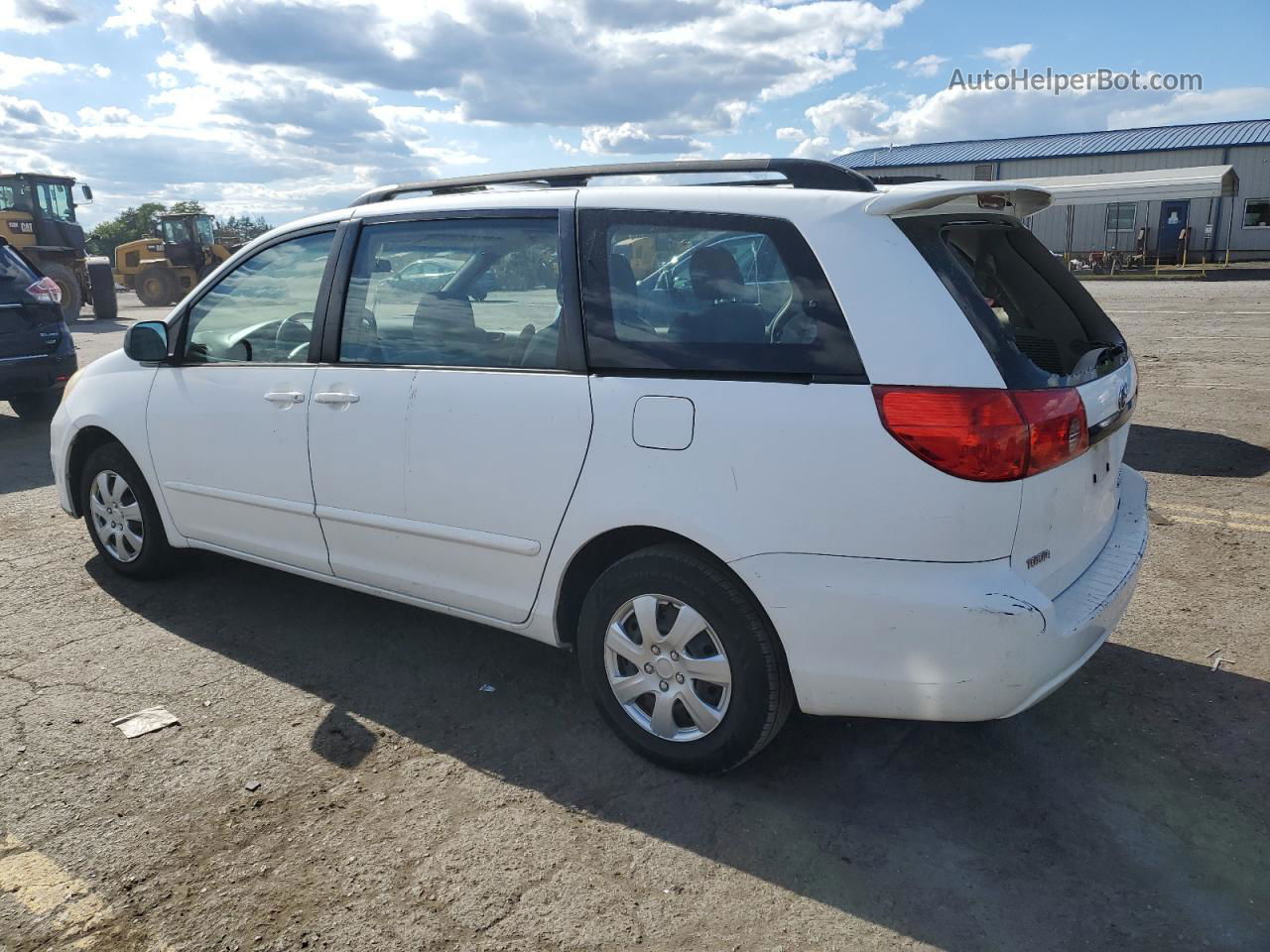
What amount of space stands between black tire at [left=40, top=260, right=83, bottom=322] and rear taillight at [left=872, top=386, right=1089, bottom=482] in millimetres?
21714

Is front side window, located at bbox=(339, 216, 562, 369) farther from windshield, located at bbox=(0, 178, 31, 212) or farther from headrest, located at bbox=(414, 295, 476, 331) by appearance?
windshield, located at bbox=(0, 178, 31, 212)

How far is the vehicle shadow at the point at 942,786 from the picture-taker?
2475 mm

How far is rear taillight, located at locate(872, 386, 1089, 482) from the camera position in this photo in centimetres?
248

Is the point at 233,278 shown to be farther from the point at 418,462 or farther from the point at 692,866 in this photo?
the point at 692,866

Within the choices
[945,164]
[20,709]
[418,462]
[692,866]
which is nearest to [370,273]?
[418,462]

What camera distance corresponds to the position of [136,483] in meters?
4.55

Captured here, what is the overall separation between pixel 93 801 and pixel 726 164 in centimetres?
273

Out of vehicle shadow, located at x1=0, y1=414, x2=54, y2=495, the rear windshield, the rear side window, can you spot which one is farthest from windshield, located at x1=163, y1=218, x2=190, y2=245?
the rear windshield

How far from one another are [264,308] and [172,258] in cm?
2360

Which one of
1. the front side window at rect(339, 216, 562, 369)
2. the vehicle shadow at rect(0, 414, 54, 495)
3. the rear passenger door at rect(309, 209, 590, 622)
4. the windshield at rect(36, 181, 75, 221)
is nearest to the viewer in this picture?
the rear passenger door at rect(309, 209, 590, 622)

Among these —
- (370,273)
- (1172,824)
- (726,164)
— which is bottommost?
(1172,824)

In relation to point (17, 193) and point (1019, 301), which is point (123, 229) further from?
point (1019, 301)

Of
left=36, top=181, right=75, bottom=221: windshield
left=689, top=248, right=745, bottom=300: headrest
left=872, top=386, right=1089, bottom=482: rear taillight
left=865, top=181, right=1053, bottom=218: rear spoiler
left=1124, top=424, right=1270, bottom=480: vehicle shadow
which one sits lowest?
left=1124, top=424, right=1270, bottom=480: vehicle shadow

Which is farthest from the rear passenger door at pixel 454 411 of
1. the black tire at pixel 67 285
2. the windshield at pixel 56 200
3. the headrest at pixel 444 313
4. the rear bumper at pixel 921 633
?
the windshield at pixel 56 200
